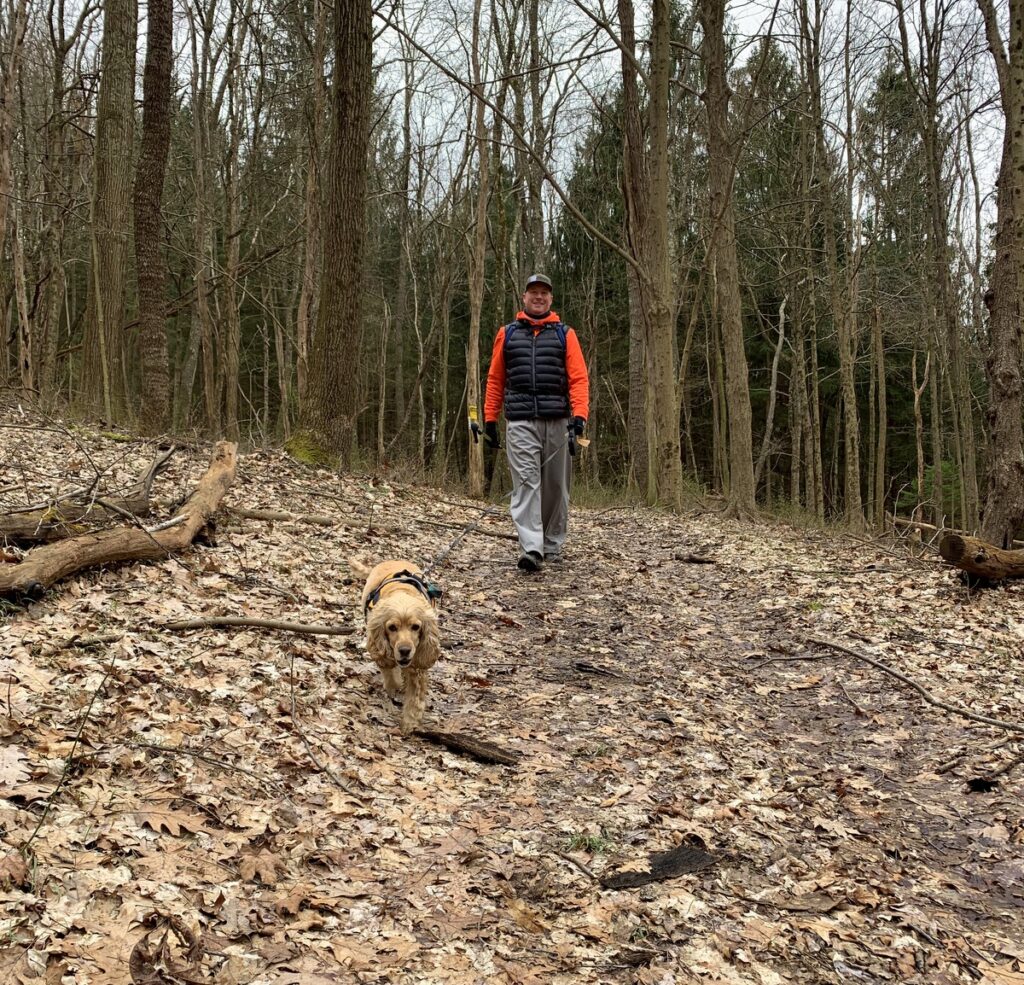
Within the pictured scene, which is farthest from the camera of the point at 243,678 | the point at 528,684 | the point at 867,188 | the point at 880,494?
the point at 880,494

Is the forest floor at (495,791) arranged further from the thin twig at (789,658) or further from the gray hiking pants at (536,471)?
the gray hiking pants at (536,471)

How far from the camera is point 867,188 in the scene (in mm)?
18422

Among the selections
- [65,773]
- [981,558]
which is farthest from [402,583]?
[981,558]

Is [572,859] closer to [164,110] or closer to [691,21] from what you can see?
[164,110]

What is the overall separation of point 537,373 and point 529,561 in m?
1.89

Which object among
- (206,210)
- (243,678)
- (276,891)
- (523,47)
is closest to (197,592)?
(243,678)

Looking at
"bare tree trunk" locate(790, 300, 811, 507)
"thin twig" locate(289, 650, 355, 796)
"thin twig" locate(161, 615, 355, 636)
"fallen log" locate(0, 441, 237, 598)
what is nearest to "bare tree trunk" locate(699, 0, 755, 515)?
"bare tree trunk" locate(790, 300, 811, 507)

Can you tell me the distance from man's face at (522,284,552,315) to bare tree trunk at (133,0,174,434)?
6.22 metres

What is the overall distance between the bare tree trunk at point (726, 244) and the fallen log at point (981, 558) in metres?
6.26

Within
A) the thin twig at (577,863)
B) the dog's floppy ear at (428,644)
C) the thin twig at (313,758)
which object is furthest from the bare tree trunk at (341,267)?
the thin twig at (577,863)

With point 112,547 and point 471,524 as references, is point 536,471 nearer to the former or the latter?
point 471,524

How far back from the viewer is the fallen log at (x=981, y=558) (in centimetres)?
659

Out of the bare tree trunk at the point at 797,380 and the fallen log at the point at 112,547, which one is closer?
the fallen log at the point at 112,547

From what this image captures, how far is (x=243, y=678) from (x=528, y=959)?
2.25 m
